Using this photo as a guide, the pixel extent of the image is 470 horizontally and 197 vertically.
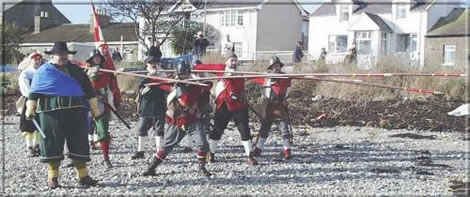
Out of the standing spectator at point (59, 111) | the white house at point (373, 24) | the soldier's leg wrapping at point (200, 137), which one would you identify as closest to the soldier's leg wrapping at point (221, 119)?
the soldier's leg wrapping at point (200, 137)

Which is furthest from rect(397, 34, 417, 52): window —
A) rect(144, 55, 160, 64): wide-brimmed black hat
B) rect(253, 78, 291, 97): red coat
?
rect(144, 55, 160, 64): wide-brimmed black hat

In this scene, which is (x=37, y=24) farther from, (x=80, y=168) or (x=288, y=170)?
(x=80, y=168)

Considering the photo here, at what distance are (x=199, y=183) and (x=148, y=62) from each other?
7.36ft

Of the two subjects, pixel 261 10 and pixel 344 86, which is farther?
pixel 261 10

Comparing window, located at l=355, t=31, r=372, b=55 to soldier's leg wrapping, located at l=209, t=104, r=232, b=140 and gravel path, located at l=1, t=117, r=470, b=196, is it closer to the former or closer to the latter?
gravel path, located at l=1, t=117, r=470, b=196

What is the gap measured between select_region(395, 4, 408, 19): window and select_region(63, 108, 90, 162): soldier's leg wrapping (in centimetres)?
3514

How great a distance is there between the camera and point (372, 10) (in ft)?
140

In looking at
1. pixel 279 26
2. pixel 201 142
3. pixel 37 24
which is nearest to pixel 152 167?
pixel 201 142

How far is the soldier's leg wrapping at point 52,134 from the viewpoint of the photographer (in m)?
7.51

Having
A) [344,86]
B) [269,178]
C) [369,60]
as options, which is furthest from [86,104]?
[369,60]

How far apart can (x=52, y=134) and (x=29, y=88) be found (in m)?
1.65

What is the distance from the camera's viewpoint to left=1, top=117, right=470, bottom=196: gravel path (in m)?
7.54

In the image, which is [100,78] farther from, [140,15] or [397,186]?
[140,15]

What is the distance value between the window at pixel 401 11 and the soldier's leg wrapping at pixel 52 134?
116ft
